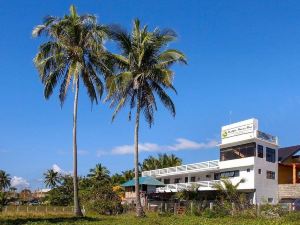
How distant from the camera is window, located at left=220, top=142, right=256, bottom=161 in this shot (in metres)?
52.8

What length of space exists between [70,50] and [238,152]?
24758mm

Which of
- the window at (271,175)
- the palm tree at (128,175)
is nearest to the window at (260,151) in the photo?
the window at (271,175)

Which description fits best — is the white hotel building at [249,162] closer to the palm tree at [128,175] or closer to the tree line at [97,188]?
the tree line at [97,188]

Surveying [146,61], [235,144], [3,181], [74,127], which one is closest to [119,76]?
[146,61]

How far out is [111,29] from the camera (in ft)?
125

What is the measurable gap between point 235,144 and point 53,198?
125ft

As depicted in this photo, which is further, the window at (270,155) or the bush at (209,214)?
the window at (270,155)

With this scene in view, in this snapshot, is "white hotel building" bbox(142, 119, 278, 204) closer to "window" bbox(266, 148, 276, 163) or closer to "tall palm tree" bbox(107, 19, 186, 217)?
"window" bbox(266, 148, 276, 163)

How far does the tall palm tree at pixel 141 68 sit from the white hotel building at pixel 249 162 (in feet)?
55.8

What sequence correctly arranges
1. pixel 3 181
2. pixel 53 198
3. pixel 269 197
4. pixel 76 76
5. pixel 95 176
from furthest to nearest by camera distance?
pixel 3 181 → pixel 95 176 → pixel 53 198 → pixel 269 197 → pixel 76 76

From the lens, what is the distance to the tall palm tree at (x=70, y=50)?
123 ft

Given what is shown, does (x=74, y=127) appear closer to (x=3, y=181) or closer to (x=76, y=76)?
(x=76, y=76)

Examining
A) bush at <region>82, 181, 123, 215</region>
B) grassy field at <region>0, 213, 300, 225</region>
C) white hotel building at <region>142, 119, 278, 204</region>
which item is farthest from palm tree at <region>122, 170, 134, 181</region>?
grassy field at <region>0, 213, 300, 225</region>

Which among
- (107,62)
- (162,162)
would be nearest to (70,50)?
(107,62)
